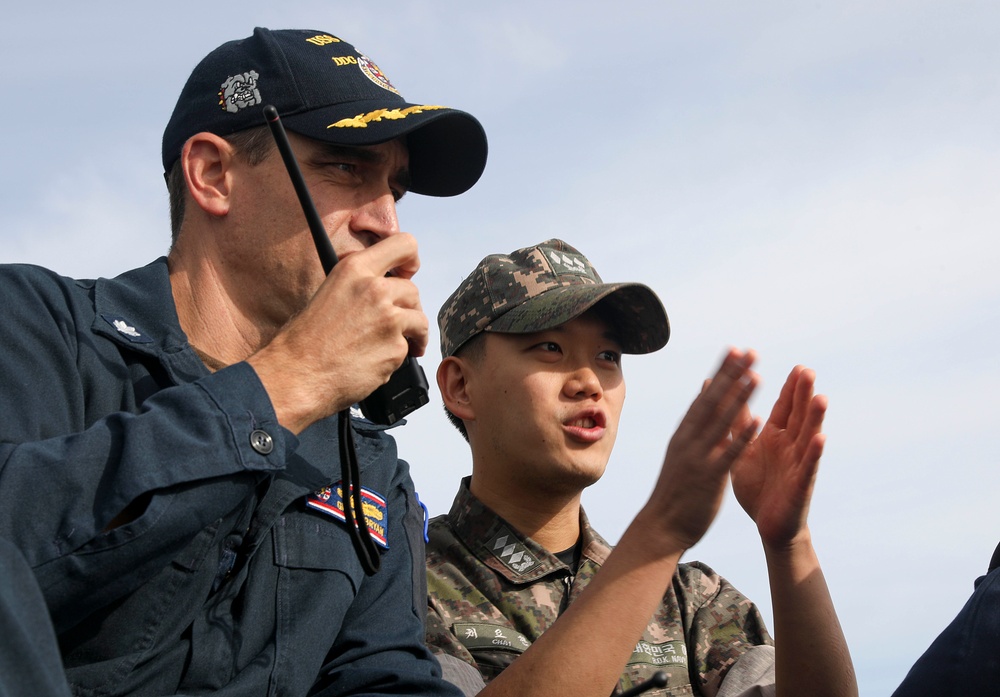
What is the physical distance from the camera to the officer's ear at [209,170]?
9.90 ft

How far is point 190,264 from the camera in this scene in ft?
9.88

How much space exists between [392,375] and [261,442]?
0.59 meters

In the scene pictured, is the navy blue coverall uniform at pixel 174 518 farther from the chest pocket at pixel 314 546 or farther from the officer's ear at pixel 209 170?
the officer's ear at pixel 209 170

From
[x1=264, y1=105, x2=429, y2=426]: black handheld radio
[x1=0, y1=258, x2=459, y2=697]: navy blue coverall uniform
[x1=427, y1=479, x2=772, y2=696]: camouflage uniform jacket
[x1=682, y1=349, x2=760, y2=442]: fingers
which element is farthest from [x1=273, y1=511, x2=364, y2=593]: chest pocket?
[x1=682, y1=349, x2=760, y2=442]: fingers

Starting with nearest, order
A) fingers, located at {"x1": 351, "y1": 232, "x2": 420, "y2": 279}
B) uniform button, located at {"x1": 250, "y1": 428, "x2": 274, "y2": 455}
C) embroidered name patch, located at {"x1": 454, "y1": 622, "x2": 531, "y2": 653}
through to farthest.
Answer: uniform button, located at {"x1": 250, "y1": 428, "x2": 274, "y2": 455}, fingers, located at {"x1": 351, "y1": 232, "x2": 420, "y2": 279}, embroidered name patch, located at {"x1": 454, "y1": 622, "x2": 531, "y2": 653}

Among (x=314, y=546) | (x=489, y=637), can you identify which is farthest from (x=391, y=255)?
(x=489, y=637)

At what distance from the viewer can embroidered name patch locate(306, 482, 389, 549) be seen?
2799 mm

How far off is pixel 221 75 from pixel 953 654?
2324 mm

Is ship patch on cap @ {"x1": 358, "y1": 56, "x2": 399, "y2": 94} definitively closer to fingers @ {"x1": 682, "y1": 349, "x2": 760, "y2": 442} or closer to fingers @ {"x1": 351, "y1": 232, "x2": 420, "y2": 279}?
fingers @ {"x1": 351, "y1": 232, "x2": 420, "y2": 279}

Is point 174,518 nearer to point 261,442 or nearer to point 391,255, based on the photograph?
point 261,442

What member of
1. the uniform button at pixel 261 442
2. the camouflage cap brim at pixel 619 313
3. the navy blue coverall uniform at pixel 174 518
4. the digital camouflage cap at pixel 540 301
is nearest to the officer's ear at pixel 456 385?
the digital camouflage cap at pixel 540 301

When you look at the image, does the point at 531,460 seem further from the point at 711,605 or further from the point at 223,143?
the point at 223,143

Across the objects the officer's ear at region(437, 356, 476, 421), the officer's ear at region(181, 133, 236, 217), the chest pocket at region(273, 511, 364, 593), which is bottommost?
the chest pocket at region(273, 511, 364, 593)

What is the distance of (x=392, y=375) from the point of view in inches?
107
